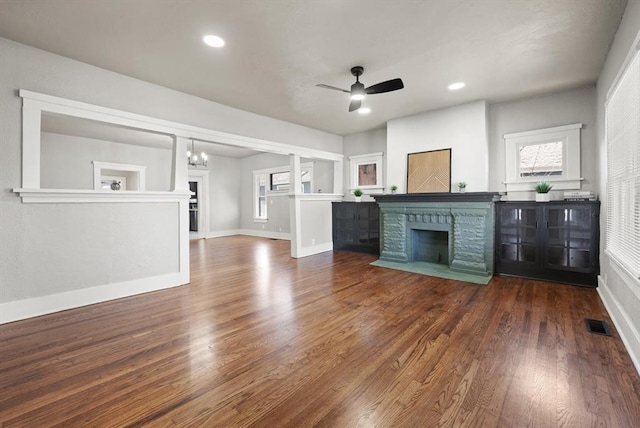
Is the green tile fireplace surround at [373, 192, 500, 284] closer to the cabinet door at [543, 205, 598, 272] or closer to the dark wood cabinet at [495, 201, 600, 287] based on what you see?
the dark wood cabinet at [495, 201, 600, 287]

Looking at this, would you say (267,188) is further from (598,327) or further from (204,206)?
(598,327)

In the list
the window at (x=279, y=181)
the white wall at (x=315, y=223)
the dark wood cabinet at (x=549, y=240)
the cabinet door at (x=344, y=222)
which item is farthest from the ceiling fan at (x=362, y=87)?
the window at (x=279, y=181)

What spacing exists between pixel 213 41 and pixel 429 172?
13.2ft

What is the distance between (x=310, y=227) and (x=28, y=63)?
15.8ft

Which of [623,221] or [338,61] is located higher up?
[338,61]

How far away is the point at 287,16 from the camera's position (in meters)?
2.50

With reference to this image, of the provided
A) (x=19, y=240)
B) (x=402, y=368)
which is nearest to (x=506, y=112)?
(x=402, y=368)

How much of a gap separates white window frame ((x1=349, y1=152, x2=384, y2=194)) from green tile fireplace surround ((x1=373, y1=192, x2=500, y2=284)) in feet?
3.35

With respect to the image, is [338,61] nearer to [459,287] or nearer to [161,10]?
[161,10]

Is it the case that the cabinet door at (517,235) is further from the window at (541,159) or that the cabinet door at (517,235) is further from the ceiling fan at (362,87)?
the ceiling fan at (362,87)

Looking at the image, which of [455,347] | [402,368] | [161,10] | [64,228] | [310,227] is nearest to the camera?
[402,368]

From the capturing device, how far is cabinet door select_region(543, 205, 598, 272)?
Result: 3.77 meters

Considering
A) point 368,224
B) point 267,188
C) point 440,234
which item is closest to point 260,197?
point 267,188

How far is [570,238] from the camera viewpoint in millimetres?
3895
